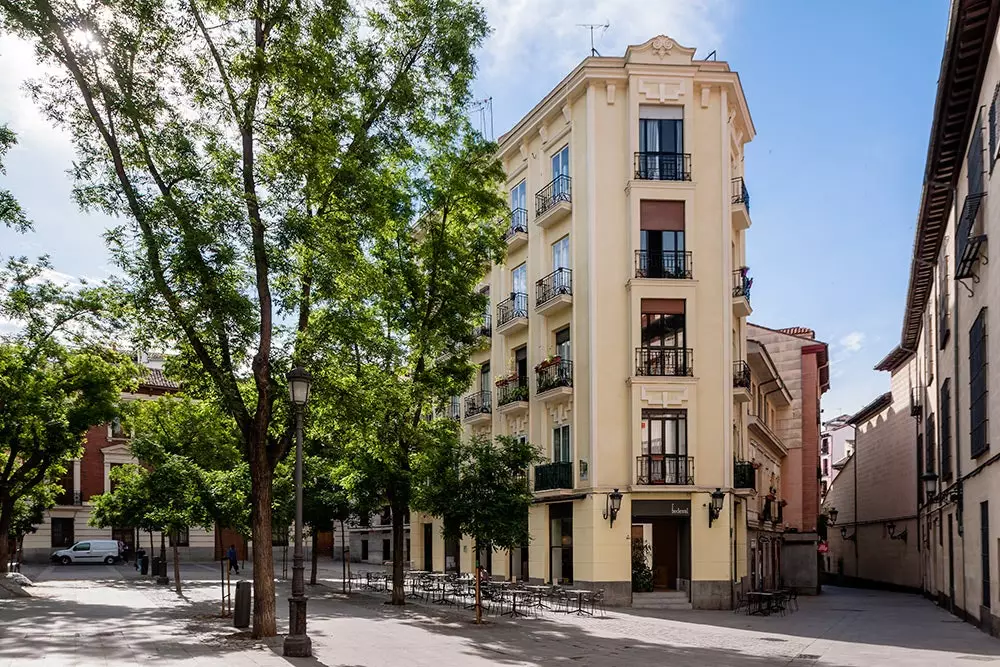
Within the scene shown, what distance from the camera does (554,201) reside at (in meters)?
32.7

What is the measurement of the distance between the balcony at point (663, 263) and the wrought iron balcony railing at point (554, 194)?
3.24 meters

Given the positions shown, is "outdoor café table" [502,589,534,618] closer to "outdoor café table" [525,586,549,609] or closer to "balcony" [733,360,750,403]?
"outdoor café table" [525,586,549,609]

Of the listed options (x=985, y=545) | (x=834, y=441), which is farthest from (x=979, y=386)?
(x=834, y=441)

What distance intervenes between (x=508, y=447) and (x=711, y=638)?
7.07m

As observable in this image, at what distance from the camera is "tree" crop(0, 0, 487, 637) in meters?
17.0

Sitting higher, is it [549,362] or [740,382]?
[549,362]

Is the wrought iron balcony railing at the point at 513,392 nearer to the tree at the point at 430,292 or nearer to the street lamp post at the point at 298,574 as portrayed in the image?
the tree at the point at 430,292

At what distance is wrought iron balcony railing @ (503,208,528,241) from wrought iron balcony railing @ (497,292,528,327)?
6.99 ft

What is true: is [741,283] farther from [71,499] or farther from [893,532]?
[71,499]

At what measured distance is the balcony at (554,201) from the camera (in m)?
31.9

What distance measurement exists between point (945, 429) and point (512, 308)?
14.9 metres

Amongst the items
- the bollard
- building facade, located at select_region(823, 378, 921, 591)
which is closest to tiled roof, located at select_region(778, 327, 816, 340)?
building facade, located at select_region(823, 378, 921, 591)

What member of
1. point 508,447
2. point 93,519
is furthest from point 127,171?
point 93,519

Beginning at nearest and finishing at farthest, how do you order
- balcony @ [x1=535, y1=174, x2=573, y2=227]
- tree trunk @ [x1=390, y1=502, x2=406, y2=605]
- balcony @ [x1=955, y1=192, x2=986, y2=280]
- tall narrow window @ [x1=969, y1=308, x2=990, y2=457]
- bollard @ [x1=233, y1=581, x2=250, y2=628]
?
bollard @ [x1=233, y1=581, x2=250, y2=628], balcony @ [x1=955, y1=192, x2=986, y2=280], tall narrow window @ [x1=969, y1=308, x2=990, y2=457], tree trunk @ [x1=390, y1=502, x2=406, y2=605], balcony @ [x1=535, y1=174, x2=573, y2=227]
